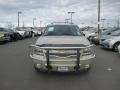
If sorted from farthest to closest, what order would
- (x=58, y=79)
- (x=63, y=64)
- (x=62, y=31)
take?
(x=62, y=31)
(x=58, y=79)
(x=63, y=64)

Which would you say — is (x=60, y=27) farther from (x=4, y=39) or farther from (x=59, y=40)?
(x=4, y=39)

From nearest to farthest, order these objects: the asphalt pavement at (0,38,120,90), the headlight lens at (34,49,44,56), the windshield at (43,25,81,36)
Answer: the asphalt pavement at (0,38,120,90) → the headlight lens at (34,49,44,56) → the windshield at (43,25,81,36)

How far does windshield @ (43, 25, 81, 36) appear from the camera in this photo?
847 centimetres

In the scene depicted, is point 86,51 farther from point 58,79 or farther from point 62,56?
point 58,79

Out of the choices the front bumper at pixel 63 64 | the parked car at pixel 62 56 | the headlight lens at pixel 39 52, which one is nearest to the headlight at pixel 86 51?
the parked car at pixel 62 56

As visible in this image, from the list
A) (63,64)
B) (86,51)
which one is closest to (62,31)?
(86,51)

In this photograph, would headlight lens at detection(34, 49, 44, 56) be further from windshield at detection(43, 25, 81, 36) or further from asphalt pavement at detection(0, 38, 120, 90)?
windshield at detection(43, 25, 81, 36)

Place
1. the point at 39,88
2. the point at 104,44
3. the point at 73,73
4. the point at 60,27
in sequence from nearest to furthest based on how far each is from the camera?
the point at 39,88 → the point at 73,73 → the point at 60,27 → the point at 104,44

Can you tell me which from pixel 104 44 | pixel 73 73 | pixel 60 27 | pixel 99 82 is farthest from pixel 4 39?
pixel 99 82

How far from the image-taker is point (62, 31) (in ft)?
28.2

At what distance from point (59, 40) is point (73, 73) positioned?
1.23m

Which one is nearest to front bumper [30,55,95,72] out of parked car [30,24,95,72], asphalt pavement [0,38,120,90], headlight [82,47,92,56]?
parked car [30,24,95,72]

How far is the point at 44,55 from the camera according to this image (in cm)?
659

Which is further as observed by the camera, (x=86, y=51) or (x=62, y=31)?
(x=62, y=31)
